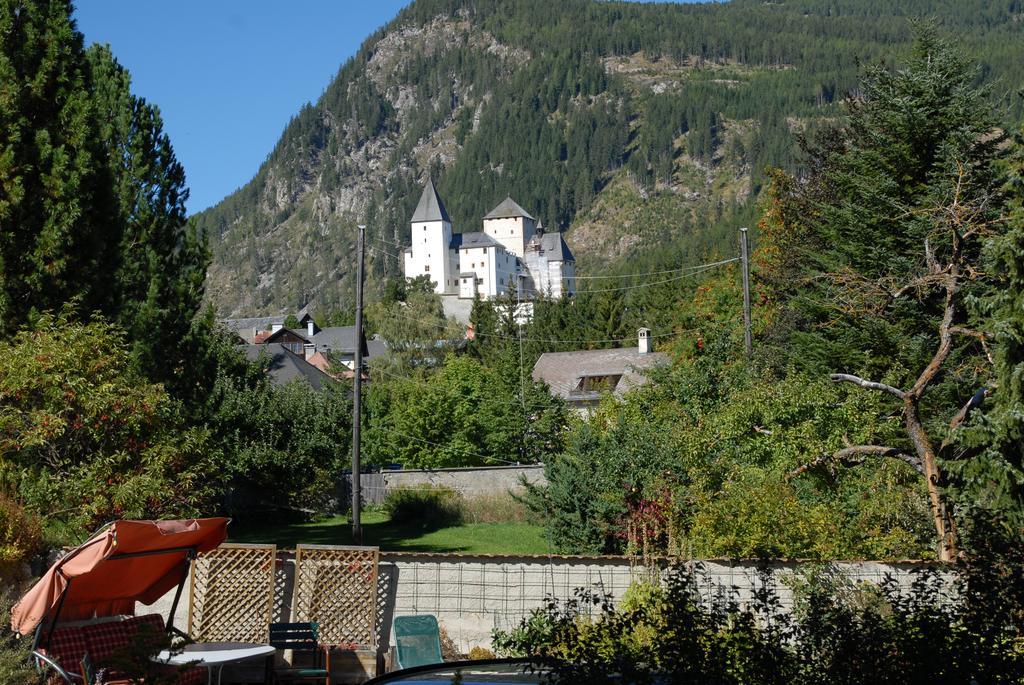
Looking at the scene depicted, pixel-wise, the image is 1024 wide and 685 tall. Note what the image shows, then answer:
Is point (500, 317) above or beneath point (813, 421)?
above

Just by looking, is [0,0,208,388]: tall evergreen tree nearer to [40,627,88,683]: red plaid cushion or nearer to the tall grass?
[40,627,88,683]: red plaid cushion

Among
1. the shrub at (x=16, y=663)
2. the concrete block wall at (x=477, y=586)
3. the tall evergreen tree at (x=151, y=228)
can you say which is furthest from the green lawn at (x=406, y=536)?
the shrub at (x=16, y=663)

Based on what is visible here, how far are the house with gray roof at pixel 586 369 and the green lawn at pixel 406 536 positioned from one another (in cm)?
2042

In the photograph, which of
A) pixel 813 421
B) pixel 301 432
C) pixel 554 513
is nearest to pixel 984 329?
pixel 813 421

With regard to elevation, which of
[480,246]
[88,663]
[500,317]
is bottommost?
[88,663]

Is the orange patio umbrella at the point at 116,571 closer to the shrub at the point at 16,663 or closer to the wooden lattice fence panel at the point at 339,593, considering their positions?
the shrub at the point at 16,663

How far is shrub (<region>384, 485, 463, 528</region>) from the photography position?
119 feet

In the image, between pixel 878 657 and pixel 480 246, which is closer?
pixel 878 657

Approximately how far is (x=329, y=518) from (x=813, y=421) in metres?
23.5

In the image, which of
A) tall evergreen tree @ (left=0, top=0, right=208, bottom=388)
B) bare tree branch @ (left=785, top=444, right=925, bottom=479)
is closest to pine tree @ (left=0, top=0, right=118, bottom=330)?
tall evergreen tree @ (left=0, top=0, right=208, bottom=388)

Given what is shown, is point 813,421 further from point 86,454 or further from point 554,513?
point 86,454

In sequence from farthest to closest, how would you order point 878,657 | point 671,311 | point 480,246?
point 480,246 → point 671,311 → point 878,657

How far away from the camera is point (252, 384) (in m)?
37.1

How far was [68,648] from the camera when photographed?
9062mm
